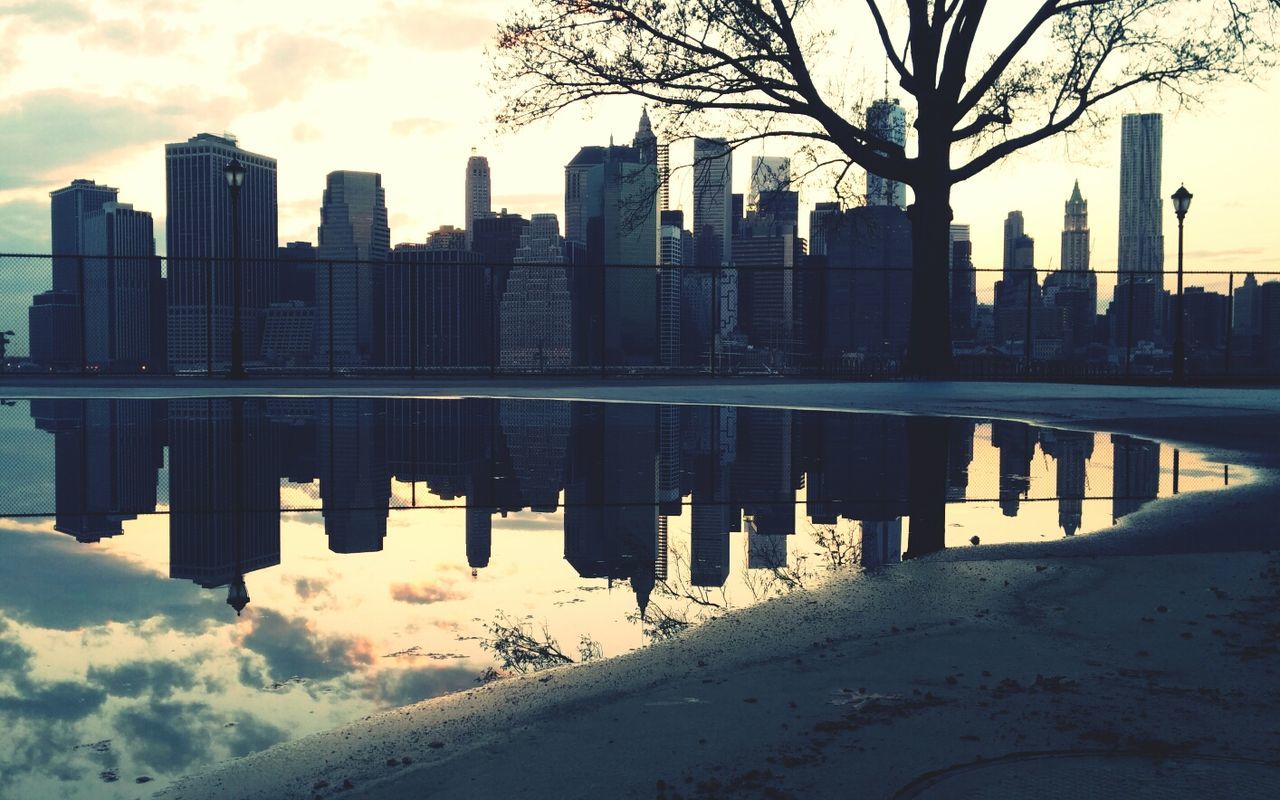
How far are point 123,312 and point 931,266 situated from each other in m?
20.6

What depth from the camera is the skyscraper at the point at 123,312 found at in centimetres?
2584

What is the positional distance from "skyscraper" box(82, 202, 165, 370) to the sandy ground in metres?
25.1

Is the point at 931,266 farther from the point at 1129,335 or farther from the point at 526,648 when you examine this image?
the point at 526,648

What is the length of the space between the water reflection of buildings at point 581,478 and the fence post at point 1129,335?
17959mm

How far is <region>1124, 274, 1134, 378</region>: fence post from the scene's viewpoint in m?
28.9

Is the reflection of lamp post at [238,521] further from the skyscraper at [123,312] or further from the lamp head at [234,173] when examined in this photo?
the skyscraper at [123,312]

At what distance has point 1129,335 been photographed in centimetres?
2964

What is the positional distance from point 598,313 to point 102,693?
24.0 metres

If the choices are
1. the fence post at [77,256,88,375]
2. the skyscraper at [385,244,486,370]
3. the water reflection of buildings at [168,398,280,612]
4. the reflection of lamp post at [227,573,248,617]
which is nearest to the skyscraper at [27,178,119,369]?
the fence post at [77,256,88,375]

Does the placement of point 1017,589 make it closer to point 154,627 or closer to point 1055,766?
point 1055,766

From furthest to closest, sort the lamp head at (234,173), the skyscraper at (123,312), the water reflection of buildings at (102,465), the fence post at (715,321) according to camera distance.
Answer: the fence post at (715,321) → the skyscraper at (123,312) → the lamp head at (234,173) → the water reflection of buildings at (102,465)

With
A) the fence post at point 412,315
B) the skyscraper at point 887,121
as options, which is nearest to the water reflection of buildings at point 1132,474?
the skyscraper at point 887,121

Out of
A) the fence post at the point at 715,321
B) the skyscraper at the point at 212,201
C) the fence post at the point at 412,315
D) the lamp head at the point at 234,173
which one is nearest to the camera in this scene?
the lamp head at the point at 234,173

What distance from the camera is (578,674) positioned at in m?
3.42
